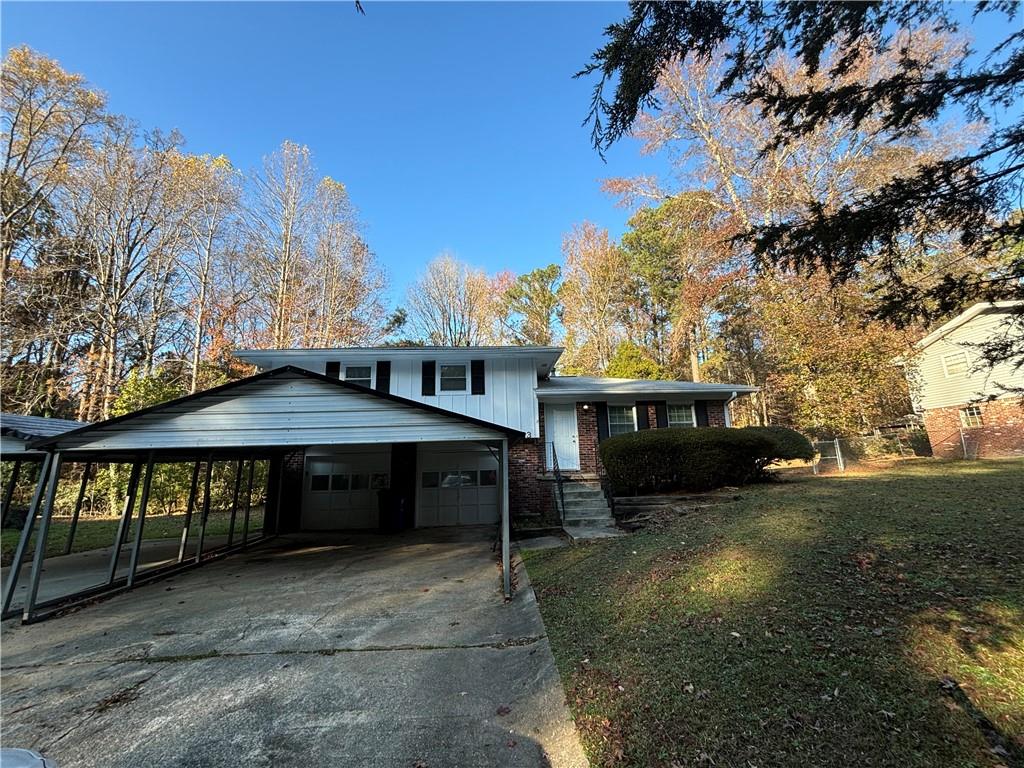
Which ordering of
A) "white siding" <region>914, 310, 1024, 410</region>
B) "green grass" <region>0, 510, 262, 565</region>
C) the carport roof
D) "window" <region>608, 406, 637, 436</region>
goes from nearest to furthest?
the carport roof
"green grass" <region>0, 510, 262, 565</region>
"window" <region>608, 406, 637, 436</region>
"white siding" <region>914, 310, 1024, 410</region>

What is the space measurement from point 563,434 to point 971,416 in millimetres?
16713

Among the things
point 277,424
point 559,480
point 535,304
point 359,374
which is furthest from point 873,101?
point 535,304

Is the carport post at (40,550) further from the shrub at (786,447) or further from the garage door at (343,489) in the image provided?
the shrub at (786,447)

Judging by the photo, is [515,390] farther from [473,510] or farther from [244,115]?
[244,115]

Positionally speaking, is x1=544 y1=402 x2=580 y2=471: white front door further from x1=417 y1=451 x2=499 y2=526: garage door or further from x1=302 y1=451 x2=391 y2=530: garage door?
x1=302 y1=451 x2=391 y2=530: garage door

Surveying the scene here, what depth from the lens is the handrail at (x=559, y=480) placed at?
10.0 meters

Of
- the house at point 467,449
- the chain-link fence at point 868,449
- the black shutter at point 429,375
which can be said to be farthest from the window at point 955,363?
the black shutter at point 429,375

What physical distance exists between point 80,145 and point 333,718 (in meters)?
22.9

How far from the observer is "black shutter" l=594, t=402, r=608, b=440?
12852 mm

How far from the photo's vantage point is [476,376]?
40.7 feet

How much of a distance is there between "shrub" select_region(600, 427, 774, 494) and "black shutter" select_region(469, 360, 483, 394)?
3.80 meters

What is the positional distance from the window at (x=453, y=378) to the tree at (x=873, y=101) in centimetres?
879

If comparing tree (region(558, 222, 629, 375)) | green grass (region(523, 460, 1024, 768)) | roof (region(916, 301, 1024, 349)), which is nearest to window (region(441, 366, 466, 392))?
green grass (region(523, 460, 1024, 768))

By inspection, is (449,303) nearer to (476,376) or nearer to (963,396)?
(476,376)
